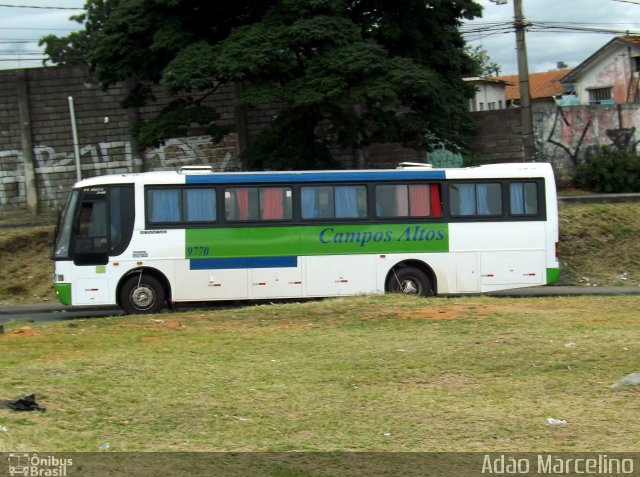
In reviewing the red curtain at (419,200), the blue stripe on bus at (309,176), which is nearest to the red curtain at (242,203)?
→ the blue stripe on bus at (309,176)

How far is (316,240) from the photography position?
1831cm

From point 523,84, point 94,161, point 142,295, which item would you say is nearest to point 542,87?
point 523,84

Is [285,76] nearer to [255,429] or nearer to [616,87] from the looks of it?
[255,429]

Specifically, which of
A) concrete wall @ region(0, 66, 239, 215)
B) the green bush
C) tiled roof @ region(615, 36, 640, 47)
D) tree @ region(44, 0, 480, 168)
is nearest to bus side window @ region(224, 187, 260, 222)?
tree @ region(44, 0, 480, 168)

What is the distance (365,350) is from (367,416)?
2776 millimetres

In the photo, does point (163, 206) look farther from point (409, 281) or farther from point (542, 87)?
point (542, 87)

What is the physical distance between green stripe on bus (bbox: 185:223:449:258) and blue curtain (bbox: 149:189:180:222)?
0.51 m

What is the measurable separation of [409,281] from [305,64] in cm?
710

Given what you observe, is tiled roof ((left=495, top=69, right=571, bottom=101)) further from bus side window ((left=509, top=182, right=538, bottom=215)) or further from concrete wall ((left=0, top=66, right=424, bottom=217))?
bus side window ((left=509, top=182, right=538, bottom=215))

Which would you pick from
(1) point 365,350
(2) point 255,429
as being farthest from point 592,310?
(2) point 255,429

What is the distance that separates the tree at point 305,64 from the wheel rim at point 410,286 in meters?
4.87

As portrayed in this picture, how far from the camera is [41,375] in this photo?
27.8ft

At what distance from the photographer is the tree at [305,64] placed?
21.4m

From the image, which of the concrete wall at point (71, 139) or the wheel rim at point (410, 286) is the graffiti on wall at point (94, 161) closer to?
the concrete wall at point (71, 139)
